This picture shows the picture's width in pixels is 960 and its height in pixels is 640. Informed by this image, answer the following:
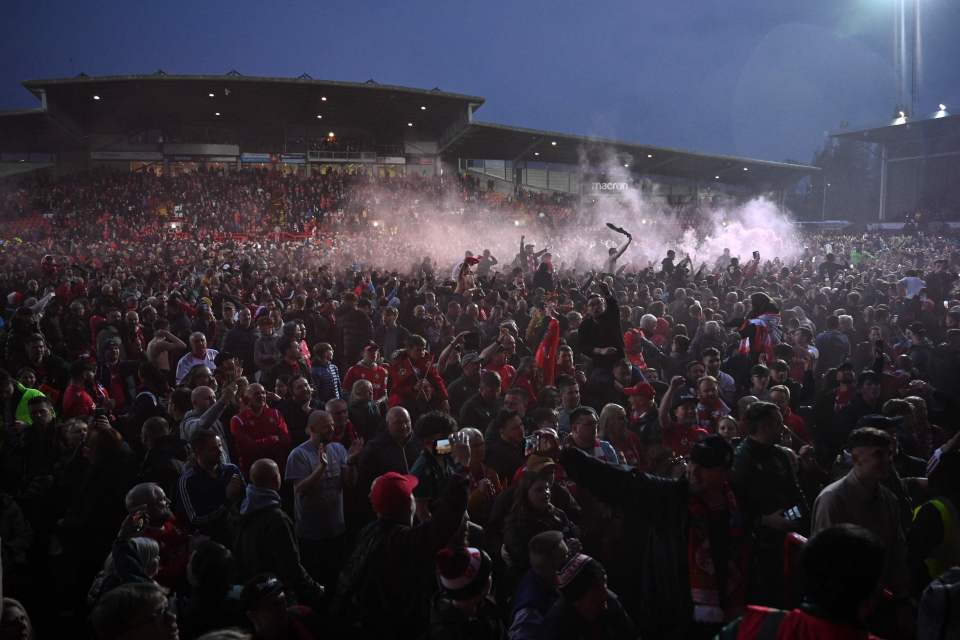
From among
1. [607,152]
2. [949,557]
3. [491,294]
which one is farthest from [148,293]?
[607,152]

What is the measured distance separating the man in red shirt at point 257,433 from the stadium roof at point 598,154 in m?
26.9

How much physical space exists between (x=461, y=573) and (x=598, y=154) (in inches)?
1472

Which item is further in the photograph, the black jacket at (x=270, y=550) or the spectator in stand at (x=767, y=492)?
the black jacket at (x=270, y=550)

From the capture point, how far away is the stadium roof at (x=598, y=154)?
33.2 meters

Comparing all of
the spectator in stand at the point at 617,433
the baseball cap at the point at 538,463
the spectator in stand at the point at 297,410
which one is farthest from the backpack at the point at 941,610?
the spectator in stand at the point at 297,410

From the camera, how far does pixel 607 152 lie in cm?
3772

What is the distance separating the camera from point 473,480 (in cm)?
429

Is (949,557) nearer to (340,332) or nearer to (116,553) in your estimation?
(116,553)

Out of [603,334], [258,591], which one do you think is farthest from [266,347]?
[258,591]

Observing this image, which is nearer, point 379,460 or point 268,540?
point 268,540

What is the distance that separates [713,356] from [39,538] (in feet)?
19.4

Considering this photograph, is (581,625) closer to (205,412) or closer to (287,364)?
(205,412)

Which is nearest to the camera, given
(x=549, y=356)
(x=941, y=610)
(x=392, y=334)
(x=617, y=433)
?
(x=941, y=610)

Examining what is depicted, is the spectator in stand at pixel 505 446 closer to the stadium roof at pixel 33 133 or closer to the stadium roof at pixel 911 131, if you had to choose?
the stadium roof at pixel 33 133
